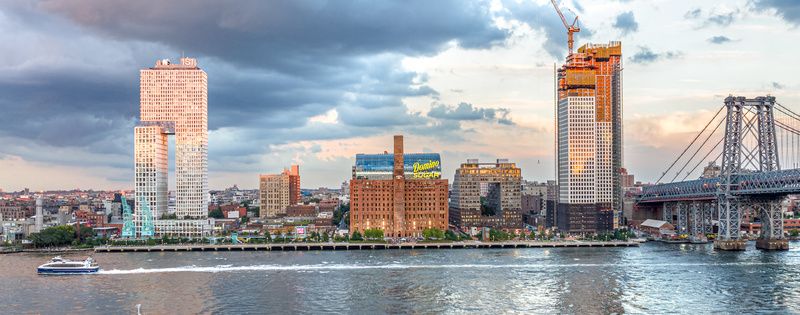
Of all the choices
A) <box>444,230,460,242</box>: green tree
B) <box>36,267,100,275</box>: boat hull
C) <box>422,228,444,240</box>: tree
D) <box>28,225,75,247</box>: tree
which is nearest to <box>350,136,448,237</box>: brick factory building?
<box>422,228,444,240</box>: tree

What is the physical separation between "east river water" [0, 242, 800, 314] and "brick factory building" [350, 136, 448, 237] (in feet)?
118

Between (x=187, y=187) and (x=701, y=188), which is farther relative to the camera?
(x=187, y=187)

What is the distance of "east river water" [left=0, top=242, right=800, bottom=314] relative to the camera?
205 feet

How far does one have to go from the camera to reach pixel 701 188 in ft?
458

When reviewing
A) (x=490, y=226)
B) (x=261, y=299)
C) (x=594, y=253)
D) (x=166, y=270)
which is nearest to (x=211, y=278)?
(x=166, y=270)

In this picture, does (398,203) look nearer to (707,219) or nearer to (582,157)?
(582,157)

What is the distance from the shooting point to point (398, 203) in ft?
479

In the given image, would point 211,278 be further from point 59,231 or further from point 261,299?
point 59,231

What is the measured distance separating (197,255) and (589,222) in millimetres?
83812

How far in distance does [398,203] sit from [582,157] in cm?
4547

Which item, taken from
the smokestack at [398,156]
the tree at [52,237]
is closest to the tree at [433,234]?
the smokestack at [398,156]

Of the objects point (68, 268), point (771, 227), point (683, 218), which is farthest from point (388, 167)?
point (68, 268)

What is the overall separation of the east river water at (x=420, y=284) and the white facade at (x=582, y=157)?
4653 centimetres

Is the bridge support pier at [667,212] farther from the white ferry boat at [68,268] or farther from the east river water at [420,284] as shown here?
the white ferry boat at [68,268]
